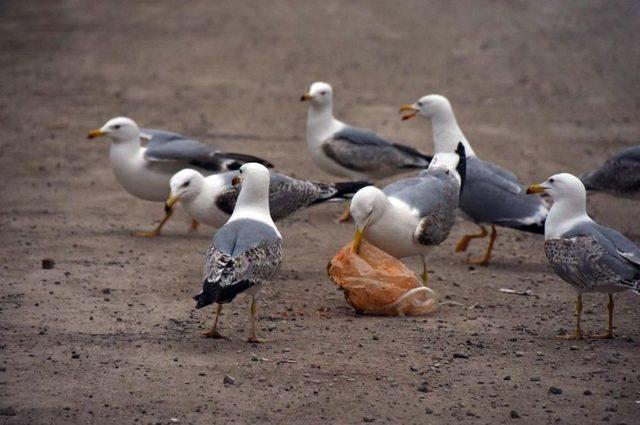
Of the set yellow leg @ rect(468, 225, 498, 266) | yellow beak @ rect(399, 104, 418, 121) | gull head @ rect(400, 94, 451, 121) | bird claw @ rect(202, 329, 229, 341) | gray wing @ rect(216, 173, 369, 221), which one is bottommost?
bird claw @ rect(202, 329, 229, 341)

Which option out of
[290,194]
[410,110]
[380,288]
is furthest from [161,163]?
[380,288]

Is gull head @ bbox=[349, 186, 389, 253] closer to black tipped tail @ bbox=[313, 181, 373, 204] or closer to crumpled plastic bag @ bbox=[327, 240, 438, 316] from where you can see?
crumpled plastic bag @ bbox=[327, 240, 438, 316]

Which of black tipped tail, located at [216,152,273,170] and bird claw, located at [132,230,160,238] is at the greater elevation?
black tipped tail, located at [216,152,273,170]

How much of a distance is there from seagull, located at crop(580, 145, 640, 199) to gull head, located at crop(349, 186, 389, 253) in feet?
9.12

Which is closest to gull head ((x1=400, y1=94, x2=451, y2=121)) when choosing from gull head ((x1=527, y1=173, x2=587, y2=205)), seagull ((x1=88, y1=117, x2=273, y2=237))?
seagull ((x1=88, y1=117, x2=273, y2=237))

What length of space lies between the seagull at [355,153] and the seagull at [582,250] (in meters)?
2.88

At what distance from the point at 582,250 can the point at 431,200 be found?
4.51 feet

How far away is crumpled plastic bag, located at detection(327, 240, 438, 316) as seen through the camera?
24.2 feet

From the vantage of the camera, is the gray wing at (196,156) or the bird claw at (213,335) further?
the gray wing at (196,156)

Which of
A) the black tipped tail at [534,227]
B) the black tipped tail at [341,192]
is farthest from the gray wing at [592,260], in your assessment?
the black tipped tail at [341,192]

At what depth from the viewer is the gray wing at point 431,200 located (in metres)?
7.88

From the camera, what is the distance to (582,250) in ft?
22.8

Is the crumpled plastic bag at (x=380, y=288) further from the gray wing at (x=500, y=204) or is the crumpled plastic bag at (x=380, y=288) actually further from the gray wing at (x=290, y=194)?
the gray wing at (x=500, y=204)

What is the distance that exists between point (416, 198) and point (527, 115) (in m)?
6.12
